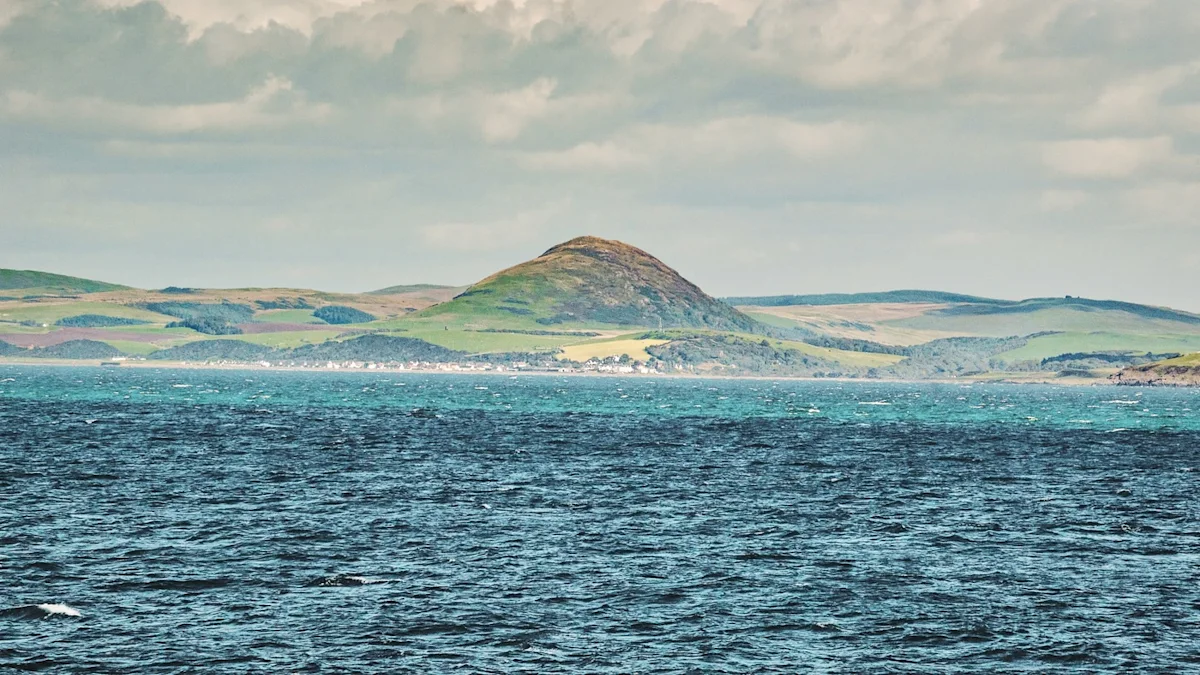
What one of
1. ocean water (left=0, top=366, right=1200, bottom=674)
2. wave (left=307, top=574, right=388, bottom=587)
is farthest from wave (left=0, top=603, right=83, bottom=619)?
wave (left=307, top=574, right=388, bottom=587)

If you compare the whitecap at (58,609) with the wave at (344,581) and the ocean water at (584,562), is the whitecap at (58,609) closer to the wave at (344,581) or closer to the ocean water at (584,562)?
the ocean water at (584,562)

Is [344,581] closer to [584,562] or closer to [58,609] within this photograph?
[58,609]

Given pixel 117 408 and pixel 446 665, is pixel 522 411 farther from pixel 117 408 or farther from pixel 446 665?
pixel 446 665

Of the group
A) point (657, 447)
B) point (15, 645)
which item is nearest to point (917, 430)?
point (657, 447)

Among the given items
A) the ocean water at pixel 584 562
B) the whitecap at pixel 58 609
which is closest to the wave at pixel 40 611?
the whitecap at pixel 58 609

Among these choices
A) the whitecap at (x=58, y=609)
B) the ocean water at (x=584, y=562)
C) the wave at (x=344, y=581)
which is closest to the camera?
the ocean water at (x=584, y=562)

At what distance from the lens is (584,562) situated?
55.7 m

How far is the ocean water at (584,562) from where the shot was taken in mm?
41062

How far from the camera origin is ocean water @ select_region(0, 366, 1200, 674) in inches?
1617

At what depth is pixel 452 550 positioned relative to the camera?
191 feet

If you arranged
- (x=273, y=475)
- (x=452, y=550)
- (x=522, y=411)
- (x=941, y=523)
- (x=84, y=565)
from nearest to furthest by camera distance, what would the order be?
(x=84, y=565) < (x=452, y=550) < (x=941, y=523) < (x=273, y=475) < (x=522, y=411)

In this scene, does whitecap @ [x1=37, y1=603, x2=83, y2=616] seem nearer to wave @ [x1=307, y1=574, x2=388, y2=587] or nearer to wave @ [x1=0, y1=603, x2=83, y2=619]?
wave @ [x1=0, y1=603, x2=83, y2=619]

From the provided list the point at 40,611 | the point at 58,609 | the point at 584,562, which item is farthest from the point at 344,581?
the point at 40,611

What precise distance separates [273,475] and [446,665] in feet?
171
